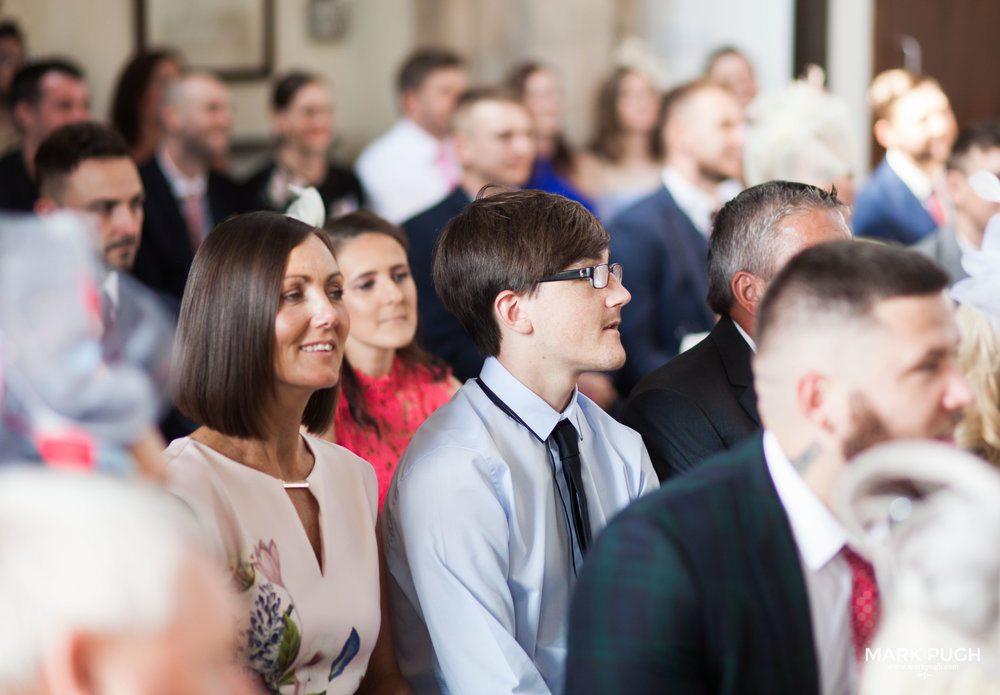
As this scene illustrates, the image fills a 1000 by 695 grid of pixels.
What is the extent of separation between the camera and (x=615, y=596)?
1.22 m

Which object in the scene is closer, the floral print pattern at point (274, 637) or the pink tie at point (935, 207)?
the floral print pattern at point (274, 637)

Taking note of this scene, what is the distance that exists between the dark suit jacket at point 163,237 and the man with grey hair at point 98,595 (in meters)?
2.74

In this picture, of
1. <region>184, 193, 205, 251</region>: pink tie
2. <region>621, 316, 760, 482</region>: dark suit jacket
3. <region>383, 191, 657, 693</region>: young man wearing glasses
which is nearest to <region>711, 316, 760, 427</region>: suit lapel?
<region>621, 316, 760, 482</region>: dark suit jacket

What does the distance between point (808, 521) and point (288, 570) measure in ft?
2.69

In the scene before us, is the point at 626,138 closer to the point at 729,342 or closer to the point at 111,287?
the point at 729,342

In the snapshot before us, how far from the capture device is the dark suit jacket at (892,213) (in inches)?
178

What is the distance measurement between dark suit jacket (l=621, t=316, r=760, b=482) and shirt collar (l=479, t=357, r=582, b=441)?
0.20 meters

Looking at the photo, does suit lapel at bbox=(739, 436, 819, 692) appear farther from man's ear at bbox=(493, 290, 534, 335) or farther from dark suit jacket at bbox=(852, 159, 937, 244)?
dark suit jacket at bbox=(852, 159, 937, 244)

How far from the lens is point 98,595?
2.82 feet

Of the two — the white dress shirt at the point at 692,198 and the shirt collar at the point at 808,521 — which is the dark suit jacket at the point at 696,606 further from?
the white dress shirt at the point at 692,198

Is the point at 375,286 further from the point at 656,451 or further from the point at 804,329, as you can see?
the point at 804,329

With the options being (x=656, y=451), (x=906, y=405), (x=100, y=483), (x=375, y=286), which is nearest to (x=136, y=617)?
→ (x=100, y=483)

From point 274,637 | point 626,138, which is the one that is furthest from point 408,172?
point 274,637

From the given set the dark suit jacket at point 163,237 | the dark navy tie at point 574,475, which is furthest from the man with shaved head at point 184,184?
the dark navy tie at point 574,475
